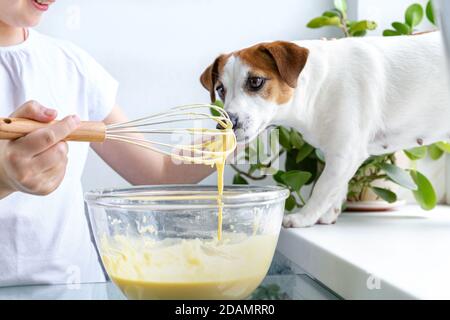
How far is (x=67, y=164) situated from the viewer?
3.05 feet

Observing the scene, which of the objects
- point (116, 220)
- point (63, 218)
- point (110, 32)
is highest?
point (110, 32)

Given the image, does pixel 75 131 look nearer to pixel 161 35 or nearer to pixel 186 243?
pixel 186 243

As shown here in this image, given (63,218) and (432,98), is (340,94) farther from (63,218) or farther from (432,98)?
(63,218)

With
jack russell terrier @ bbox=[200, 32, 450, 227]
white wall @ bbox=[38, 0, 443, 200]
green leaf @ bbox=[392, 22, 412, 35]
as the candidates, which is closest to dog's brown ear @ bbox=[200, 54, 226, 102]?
jack russell terrier @ bbox=[200, 32, 450, 227]

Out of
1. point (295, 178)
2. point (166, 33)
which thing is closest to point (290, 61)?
point (295, 178)

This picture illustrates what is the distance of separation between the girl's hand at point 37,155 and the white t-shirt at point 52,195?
1.18ft

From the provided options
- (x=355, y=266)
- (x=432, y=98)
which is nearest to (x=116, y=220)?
(x=355, y=266)

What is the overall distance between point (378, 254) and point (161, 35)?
0.73 metres

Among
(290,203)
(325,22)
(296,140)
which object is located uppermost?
(325,22)

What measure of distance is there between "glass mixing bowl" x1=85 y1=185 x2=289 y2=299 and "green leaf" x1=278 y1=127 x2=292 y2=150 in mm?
524

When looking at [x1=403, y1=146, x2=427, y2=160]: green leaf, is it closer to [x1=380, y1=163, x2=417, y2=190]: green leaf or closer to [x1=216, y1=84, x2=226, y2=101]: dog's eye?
[x1=380, y1=163, x2=417, y2=190]: green leaf

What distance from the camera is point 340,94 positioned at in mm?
932

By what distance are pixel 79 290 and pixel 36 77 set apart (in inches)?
21.0

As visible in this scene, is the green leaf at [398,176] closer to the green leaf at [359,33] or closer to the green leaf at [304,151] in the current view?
the green leaf at [304,151]
